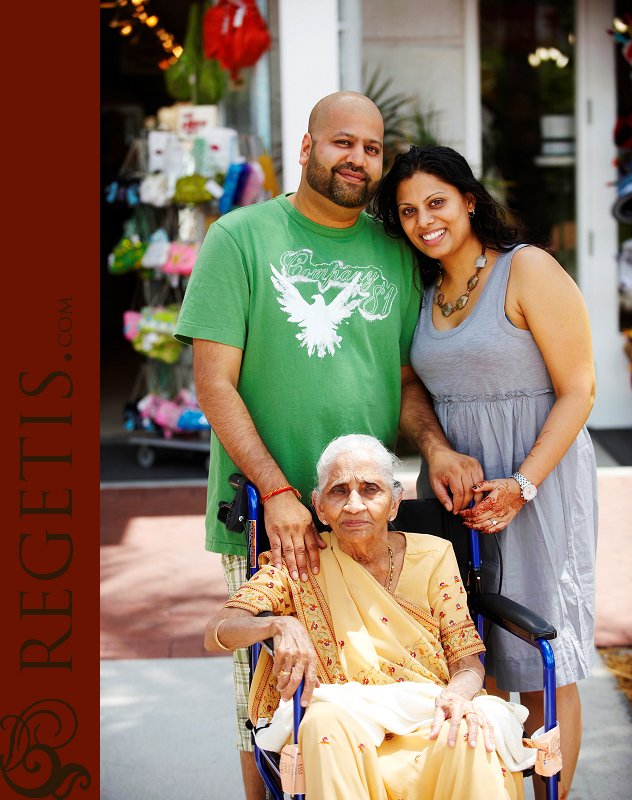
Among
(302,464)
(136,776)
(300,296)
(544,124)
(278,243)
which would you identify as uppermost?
(544,124)

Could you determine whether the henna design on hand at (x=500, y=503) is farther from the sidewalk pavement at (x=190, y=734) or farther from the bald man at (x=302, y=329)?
the sidewalk pavement at (x=190, y=734)

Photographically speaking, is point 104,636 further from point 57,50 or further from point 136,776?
point 57,50

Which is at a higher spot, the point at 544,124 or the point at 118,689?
the point at 544,124

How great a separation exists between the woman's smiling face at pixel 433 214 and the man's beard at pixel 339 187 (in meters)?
0.11

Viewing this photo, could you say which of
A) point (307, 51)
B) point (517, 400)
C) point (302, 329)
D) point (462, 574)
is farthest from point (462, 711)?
point (307, 51)


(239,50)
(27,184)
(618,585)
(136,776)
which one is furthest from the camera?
(239,50)

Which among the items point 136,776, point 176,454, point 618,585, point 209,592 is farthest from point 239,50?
point 136,776

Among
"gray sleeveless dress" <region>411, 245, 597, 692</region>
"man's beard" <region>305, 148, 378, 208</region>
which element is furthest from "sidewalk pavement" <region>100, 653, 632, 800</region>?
"man's beard" <region>305, 148, 378, 208</region>

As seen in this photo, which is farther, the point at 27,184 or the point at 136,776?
the point at 136,776

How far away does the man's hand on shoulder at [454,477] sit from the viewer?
243cm

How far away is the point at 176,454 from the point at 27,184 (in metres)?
4.99

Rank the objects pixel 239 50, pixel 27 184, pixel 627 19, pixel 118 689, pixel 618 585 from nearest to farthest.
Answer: pixel 27 184, pixel 118 689, pixel 618 585, pixel 239 50, pixel 627 19

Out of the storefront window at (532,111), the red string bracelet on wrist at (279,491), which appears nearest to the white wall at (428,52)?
the storefront window at (532,111)

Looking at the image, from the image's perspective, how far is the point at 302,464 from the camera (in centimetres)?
252
